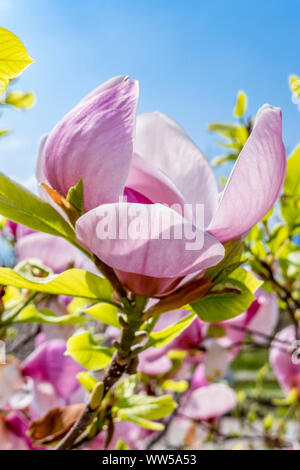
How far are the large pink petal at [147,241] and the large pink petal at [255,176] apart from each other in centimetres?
2

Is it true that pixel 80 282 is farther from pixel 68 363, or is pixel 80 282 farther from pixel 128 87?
pixel 68 363

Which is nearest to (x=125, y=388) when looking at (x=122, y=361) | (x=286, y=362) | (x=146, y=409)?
(x=146, y=409)

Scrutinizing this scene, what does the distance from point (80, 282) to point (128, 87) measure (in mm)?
147

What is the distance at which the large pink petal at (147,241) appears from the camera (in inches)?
11.4

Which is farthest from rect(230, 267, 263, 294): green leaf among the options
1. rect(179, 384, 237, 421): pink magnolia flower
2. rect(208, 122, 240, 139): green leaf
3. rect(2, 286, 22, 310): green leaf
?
rect(179, 384, 237, 421): pink magnolia flower

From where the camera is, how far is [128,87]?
330 mm

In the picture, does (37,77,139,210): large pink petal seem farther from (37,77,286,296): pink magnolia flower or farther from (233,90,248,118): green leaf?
(233,90,248,118): green leaf

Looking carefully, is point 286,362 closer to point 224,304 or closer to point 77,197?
point 224,304

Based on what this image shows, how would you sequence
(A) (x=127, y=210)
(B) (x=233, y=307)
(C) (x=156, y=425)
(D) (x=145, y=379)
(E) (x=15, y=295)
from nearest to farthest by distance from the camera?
1. (A) (x=127, y=210)
2. (B) (x=233, y=307)
3. (C) (x=156, y=425)
4. (E) (x=15, y=295)
5. (D) (x=145, y=379)

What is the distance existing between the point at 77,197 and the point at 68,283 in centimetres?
8

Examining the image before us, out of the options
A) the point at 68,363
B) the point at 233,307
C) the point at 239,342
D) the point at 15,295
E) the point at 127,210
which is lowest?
the point at 239,342

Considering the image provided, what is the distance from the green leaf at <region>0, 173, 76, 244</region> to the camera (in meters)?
0.37

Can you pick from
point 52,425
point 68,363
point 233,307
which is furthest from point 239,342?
point 233,307

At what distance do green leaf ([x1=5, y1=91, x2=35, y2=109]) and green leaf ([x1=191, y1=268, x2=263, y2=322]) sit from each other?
0.56 metres
